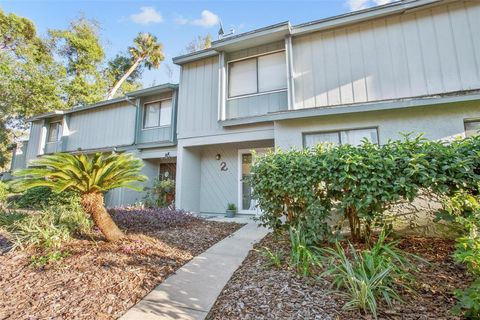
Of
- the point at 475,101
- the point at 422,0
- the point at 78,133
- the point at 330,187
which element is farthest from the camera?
the point at 78,133

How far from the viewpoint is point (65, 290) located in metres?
2.99

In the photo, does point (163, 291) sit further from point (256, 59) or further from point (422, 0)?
point (422, 0)

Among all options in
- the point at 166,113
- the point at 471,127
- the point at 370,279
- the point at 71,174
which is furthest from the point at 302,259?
the point at 166,113

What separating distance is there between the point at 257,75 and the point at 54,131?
15.0 metres

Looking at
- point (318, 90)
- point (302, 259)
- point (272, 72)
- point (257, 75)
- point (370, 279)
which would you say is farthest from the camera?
point (257, 75)

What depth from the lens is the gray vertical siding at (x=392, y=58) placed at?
6.36 metres

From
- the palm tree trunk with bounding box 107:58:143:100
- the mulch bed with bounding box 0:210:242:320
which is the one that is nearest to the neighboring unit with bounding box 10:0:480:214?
the mulch bed with bounding box 0:210:242:320

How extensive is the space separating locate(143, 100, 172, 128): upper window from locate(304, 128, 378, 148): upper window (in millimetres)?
6731

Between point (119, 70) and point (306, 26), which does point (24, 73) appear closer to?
point (119, 70)

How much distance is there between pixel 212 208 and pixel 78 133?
408 inches

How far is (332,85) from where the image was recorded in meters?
7.39

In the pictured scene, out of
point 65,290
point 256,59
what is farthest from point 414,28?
point 65,290

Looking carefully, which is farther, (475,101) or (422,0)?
(422,0)

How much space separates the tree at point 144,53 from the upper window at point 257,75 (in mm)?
17773
